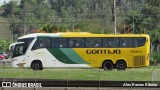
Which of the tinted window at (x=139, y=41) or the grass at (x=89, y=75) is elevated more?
the tinted window at (x=139, y=41)

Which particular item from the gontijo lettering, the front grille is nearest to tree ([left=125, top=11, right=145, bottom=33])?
the front grille

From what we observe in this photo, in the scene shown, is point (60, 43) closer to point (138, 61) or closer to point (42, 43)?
point (42, 43)

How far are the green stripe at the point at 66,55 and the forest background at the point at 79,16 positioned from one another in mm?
51437

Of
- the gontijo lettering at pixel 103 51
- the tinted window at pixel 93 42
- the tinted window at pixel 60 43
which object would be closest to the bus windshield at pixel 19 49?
the tinted window at pixel 60 43

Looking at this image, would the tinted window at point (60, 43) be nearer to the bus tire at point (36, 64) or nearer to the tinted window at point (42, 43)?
the tinted window at point (42, 43)

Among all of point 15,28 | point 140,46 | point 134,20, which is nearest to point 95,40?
point 140,46

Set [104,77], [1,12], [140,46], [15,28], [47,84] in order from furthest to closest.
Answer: [1,12], [15,28], [140,46], [104,77], [47,84]

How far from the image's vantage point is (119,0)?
524ft

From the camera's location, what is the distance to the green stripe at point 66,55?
3806 cm

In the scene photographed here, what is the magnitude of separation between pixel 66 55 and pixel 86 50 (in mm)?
1818

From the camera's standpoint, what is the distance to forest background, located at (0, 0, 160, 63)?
96188 millimetres

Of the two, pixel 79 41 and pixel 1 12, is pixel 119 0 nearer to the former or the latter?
pixel 1 12

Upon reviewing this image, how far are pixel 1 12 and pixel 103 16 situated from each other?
62.4 metres

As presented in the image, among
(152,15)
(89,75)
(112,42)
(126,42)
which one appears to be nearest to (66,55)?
(112,42)
